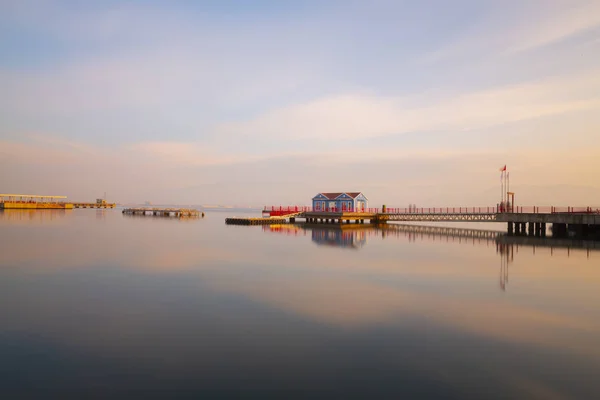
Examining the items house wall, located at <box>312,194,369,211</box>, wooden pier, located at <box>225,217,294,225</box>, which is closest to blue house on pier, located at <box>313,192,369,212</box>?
house wall, located at <box>312,194,369,211</box>

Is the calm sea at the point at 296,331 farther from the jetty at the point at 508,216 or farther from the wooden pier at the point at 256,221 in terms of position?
the wooden pier at the point at 256,221

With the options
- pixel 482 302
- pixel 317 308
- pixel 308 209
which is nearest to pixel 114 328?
pixel 317 308

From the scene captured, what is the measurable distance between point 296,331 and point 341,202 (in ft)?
177

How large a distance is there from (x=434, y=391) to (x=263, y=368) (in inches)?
149

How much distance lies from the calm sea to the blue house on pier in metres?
40.5

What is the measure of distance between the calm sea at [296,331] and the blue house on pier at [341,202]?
4052cm

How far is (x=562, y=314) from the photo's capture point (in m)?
14.0

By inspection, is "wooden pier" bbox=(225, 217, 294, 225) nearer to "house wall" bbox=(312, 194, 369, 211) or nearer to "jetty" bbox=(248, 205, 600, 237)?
"jetty" bbox=(248, 205, 600, 237)

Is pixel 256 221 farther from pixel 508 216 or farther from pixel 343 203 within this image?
pixel 508 216

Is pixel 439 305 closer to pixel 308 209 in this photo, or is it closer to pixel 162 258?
pixel 162 258

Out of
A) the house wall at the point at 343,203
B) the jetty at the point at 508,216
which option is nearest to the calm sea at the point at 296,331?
the jetty at the point at 508,216

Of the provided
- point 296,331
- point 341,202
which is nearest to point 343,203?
point 341,202

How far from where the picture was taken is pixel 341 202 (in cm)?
6506

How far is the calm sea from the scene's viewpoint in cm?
826
